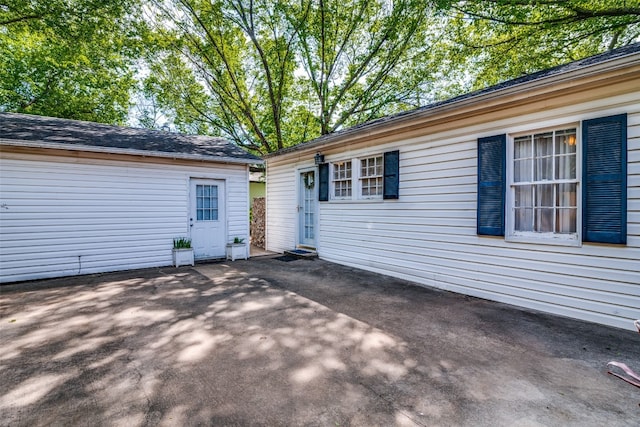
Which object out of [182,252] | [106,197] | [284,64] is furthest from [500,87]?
[284,64]

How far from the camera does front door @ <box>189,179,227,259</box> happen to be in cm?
746

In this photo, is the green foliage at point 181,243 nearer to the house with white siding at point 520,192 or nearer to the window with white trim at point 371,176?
the house with white siding at point 520,192

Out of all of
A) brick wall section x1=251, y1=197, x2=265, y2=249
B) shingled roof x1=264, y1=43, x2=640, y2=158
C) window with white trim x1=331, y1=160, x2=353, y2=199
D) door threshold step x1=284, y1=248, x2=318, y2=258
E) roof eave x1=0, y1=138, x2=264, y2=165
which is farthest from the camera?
brick wall section x1=251, y1=197, x2=265, y2=249

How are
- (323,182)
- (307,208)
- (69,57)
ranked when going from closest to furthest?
→ (323,182), (307,208), (69,57)

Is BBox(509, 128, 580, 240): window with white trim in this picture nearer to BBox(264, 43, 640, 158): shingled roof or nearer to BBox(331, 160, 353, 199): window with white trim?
BBox(264, 43, 640, 158): shingled roof

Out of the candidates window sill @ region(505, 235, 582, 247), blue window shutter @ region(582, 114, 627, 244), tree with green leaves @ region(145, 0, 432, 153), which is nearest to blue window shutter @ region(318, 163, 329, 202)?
window sill @ region(505, 235, 582, 247)

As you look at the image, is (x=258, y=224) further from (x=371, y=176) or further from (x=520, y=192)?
(x=520, y=192)

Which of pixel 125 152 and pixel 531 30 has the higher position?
pixel 531 30

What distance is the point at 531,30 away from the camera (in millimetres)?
9398

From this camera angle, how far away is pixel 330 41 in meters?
13.4

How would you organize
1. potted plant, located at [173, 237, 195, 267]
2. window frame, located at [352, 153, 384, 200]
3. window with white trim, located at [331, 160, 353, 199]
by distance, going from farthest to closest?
window with white trim, located at [331, 160, 353, 199] < potted plant, located at [173, 237, 195, 267] < window frame, located at [352, 153, 384, 200]

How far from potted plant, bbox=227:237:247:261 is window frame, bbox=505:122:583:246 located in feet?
19.5

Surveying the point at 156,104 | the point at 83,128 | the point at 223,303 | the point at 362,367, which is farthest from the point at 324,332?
the point at 156,104

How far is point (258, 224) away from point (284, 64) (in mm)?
7386
